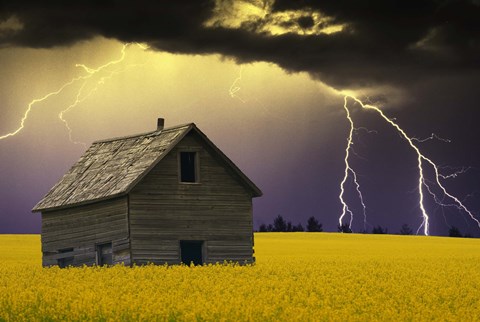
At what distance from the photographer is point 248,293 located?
2745 centimetres

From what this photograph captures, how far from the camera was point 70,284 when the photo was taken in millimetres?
29750

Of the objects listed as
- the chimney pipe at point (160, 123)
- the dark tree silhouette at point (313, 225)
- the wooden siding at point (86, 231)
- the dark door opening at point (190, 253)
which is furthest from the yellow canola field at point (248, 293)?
the dark tree silhouette at point (313, 225)

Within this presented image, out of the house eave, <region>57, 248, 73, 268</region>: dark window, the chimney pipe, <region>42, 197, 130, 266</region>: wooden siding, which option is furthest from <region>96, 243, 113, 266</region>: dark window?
the chimney pipe

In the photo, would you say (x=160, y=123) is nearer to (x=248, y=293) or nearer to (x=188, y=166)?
(x=188, y=166)

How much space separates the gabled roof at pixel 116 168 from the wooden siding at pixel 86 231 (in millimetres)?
524

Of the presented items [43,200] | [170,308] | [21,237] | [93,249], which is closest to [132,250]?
[93,249]

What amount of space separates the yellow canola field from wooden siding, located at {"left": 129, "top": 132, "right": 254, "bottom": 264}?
2.51 m

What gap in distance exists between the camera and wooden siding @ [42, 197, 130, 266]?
39781 mm

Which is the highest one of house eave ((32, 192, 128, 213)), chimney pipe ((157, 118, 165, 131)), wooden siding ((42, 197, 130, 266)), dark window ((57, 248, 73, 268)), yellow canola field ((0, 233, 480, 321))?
chimney pipe ((157, 118, 165, 131))

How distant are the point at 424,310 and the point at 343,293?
185 inches

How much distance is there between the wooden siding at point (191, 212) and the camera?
130 feet

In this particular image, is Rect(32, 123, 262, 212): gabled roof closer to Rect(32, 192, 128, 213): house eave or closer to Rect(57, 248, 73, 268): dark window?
Rect(32, 192, 128, 213): house eave

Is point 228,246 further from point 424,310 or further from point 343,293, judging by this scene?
point 424,310

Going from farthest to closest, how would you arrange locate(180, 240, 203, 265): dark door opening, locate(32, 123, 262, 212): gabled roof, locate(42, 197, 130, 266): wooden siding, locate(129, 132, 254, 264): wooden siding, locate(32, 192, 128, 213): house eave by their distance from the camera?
locate(180, 240, 203, 265): dark door opening → locate(32, 123, 262, 212): gabled roof → locate(42, 197, 130, 266): wooden siding → locate(129, 132, 254, 264): wooden siding → locate(32, 192, 128, 213): house eave
